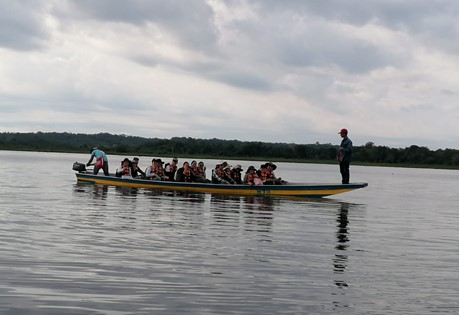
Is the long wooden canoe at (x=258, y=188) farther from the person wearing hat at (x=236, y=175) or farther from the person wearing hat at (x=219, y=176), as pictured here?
the person wearing hat at (x=236, y=175)

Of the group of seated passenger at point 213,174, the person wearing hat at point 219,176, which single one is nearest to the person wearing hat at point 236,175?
the group of seated passenger at point 213,174

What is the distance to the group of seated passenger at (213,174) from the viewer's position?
29.9 metres

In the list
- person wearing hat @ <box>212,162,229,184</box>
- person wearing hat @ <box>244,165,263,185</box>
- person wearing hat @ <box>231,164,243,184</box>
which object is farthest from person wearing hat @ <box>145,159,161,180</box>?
person wearing hat @ <box>244,165,263,185</box>

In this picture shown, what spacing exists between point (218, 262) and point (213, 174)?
1891 cm

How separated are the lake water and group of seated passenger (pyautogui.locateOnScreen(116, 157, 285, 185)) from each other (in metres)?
7.48

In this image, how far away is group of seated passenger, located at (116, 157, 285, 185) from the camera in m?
29.9

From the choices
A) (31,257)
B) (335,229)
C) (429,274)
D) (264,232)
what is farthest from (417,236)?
(31,257)

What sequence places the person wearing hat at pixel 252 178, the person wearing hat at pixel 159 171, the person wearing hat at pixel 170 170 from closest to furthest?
the person wearing hat at pixel 252 178, the person wearing hat at pixel 159 171, the person wearing hat at pixel 170 170

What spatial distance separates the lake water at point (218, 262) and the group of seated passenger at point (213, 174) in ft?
24.5

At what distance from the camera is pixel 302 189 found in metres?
29.1

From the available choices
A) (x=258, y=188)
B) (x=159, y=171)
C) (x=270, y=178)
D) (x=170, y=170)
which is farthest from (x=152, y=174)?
(x=270, y=178)

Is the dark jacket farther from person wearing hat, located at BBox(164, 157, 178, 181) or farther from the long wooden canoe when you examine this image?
person wearing hat, located at BBox(164, 157, 178, 181)

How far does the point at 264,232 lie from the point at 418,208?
14007 mm

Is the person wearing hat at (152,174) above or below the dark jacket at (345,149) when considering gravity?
below
